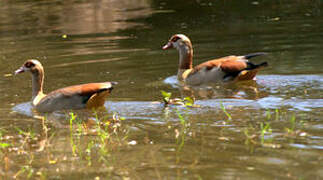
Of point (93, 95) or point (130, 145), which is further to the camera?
point (93, 95)

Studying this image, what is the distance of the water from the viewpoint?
6992 millimetres

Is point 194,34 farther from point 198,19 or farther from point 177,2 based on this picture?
point 177,2

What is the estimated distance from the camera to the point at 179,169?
6746 mm

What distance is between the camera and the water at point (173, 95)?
699 cm

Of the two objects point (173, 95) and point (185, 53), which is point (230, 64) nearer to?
point (173, 95)

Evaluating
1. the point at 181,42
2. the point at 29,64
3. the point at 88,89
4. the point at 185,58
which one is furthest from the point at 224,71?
the point at 29,64

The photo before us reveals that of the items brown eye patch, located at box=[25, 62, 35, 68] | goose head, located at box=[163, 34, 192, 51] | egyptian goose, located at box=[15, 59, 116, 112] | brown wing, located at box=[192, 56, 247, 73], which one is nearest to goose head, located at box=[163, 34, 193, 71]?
goose head, located at box=[163, 34, 192, 51]

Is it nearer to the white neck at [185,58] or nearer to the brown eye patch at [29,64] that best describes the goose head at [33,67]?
the brown eye patch at [29,64]

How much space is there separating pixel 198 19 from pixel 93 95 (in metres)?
11.2

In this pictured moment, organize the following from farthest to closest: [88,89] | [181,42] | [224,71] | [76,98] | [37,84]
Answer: [181,42] → [224,71] → [37,84] → [76,98] → [88,89]

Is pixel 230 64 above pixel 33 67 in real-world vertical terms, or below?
below

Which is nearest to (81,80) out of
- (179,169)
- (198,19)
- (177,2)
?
(179,169)

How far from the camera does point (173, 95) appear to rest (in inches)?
463

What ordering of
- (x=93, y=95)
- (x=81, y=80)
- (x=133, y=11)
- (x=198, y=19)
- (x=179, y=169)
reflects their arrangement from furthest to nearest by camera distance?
(x=133, y=11) → (x=198, y=19) → (x=81, y=80) → (x=93, y=95) → (x=179, y=169)
